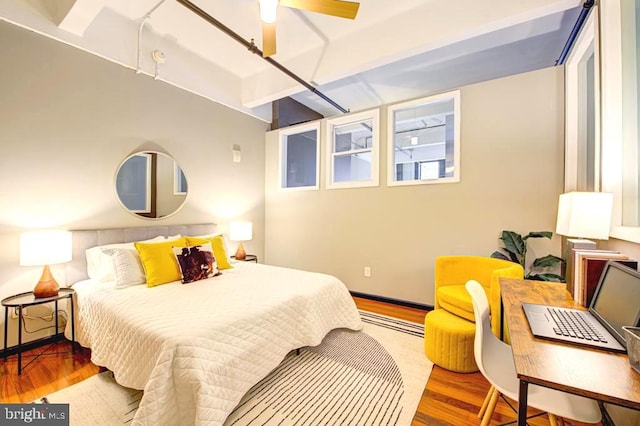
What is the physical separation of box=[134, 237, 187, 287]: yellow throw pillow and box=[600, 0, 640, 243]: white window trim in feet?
10.8

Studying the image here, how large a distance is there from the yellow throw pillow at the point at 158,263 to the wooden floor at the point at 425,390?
30.0 inches

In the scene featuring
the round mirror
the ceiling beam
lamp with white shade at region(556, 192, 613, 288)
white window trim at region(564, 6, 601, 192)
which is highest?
the ceiling beam

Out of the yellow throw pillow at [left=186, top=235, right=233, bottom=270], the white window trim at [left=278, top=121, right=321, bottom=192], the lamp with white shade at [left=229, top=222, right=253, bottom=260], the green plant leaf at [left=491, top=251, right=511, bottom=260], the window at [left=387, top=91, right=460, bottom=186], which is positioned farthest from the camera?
the white window trim at [left=278, top=121, right=321, bottom=192]

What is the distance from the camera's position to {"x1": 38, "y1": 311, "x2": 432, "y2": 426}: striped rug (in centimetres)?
163

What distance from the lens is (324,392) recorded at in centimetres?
186

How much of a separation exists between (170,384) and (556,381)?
64.2 inches

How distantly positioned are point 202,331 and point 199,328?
0.11 ft

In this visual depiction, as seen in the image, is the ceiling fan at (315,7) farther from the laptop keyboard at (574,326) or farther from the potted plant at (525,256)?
the potted plant at (525,256)

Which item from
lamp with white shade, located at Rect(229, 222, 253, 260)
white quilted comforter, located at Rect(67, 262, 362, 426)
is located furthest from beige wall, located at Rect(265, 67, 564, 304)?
white quilted comforter, located at Rect(67, 262, 362, 426)

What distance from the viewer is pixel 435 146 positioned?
4855 mm

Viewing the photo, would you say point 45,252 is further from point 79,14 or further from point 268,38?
point 268,38

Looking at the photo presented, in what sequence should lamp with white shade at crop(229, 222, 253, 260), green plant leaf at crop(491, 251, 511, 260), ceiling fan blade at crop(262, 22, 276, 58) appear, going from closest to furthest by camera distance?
1. ceiling fan blade at crop(262, 22, 276, 58)
2. green plant leaf at crop(491, 251, 511, 260)
3. lamp with white shade at crop(229, 222, 253, 260)

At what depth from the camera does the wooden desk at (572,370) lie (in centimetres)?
73

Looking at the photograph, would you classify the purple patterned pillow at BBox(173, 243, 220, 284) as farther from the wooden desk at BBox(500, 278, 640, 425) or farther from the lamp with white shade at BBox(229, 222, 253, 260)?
the wooden desk at BBox(500, 278, 640, 425)
